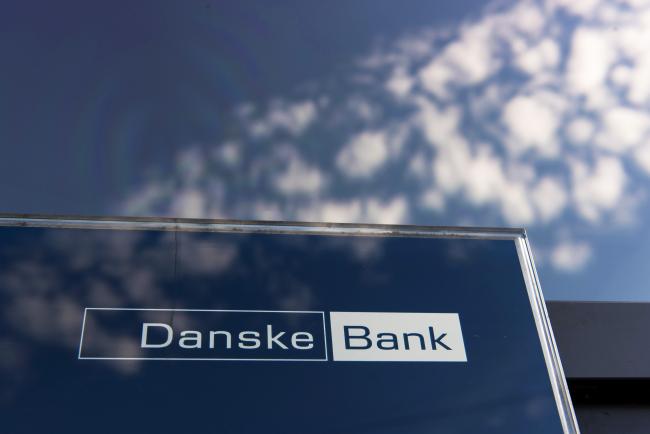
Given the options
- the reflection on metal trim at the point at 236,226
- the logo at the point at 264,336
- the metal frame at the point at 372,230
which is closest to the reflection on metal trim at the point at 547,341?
the metal frame at the point at 372,230

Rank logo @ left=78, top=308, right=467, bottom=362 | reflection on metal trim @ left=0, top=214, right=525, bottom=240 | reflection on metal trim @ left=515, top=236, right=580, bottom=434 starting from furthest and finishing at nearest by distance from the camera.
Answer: reflection on metal trim @ left=0, top=214, right=525, bottom=240, reflection on metal trim @ left=515, top=236, right=580, bottom=434, logo @ left=78, top=308, right=467, bottom=362

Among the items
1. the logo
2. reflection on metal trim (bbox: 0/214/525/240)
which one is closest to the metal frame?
reflection on metal trim (bbox: 0/214/525/240)

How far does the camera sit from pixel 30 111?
576 cm

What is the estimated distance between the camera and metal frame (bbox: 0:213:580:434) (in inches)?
122

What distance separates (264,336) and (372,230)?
68 centimetres

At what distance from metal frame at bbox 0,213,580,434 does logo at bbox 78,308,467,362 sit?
0.37 metres

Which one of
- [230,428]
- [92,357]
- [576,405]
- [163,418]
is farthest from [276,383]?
[576,405]

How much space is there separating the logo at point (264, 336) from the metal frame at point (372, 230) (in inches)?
14.7

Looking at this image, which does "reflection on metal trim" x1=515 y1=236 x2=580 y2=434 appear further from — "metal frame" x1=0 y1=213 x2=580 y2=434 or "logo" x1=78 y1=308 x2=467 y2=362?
"logo" x1=78 y1=308 x2=467 y2=362

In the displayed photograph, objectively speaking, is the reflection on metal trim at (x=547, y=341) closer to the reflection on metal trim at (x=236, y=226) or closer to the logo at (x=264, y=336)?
the reflection on metal trim at (x=236, y=226)

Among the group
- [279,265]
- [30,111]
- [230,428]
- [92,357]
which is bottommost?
[230,428]

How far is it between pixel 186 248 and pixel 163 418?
709 mm

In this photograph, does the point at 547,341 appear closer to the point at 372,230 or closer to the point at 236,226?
the point at 372,230

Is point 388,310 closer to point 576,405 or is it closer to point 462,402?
point 462,402
